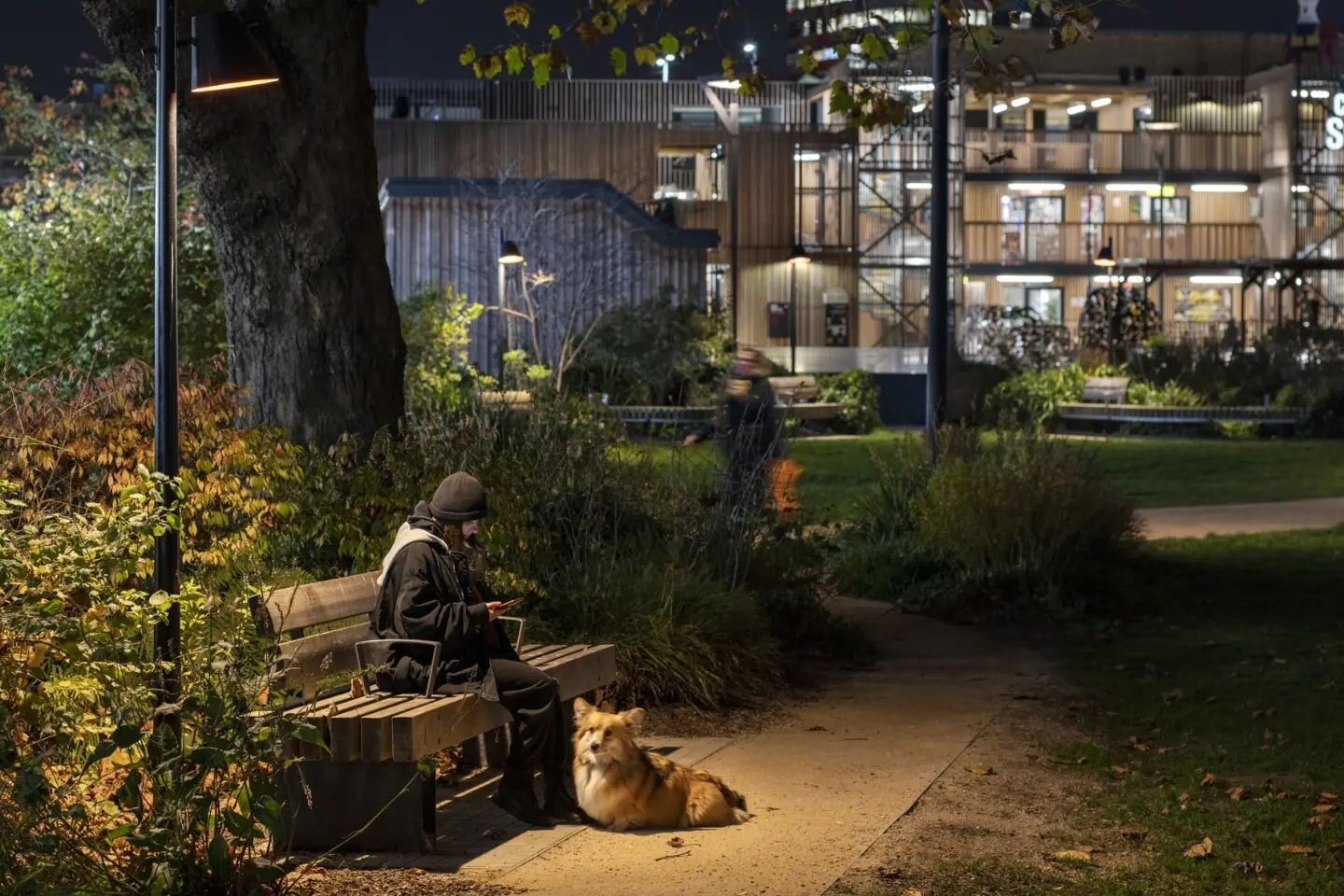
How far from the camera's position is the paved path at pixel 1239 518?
19.0 metres

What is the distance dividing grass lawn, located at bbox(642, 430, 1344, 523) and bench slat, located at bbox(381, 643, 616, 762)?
1026cm

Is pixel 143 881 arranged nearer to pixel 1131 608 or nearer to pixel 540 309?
pixel 1131 608

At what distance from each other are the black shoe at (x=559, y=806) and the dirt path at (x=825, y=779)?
0.45ft

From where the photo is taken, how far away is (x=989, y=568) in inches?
566

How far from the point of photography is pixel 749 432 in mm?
13398

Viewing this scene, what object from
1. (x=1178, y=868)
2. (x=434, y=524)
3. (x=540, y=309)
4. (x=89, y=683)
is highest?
(x=540, y=309)

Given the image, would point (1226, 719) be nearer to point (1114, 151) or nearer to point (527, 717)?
point (527, 717)

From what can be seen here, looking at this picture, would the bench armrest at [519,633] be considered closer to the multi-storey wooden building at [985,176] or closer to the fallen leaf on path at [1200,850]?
the fallen leaf on path at [1200,850]

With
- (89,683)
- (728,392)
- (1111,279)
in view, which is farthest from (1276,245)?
(89,683)

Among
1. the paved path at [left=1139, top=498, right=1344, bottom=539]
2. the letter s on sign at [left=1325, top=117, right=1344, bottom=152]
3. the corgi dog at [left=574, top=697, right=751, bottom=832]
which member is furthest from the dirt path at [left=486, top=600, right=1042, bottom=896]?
the letter s on sign at [left=1325, top=117, right=1344, bottom=152]

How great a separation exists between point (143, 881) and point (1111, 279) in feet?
159

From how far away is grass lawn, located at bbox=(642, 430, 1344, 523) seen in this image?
22938 mm

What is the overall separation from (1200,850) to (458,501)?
3.24m

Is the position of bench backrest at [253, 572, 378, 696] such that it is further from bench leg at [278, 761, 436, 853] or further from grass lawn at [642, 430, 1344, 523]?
grass lawn at [642, 430, 1344, 523]
